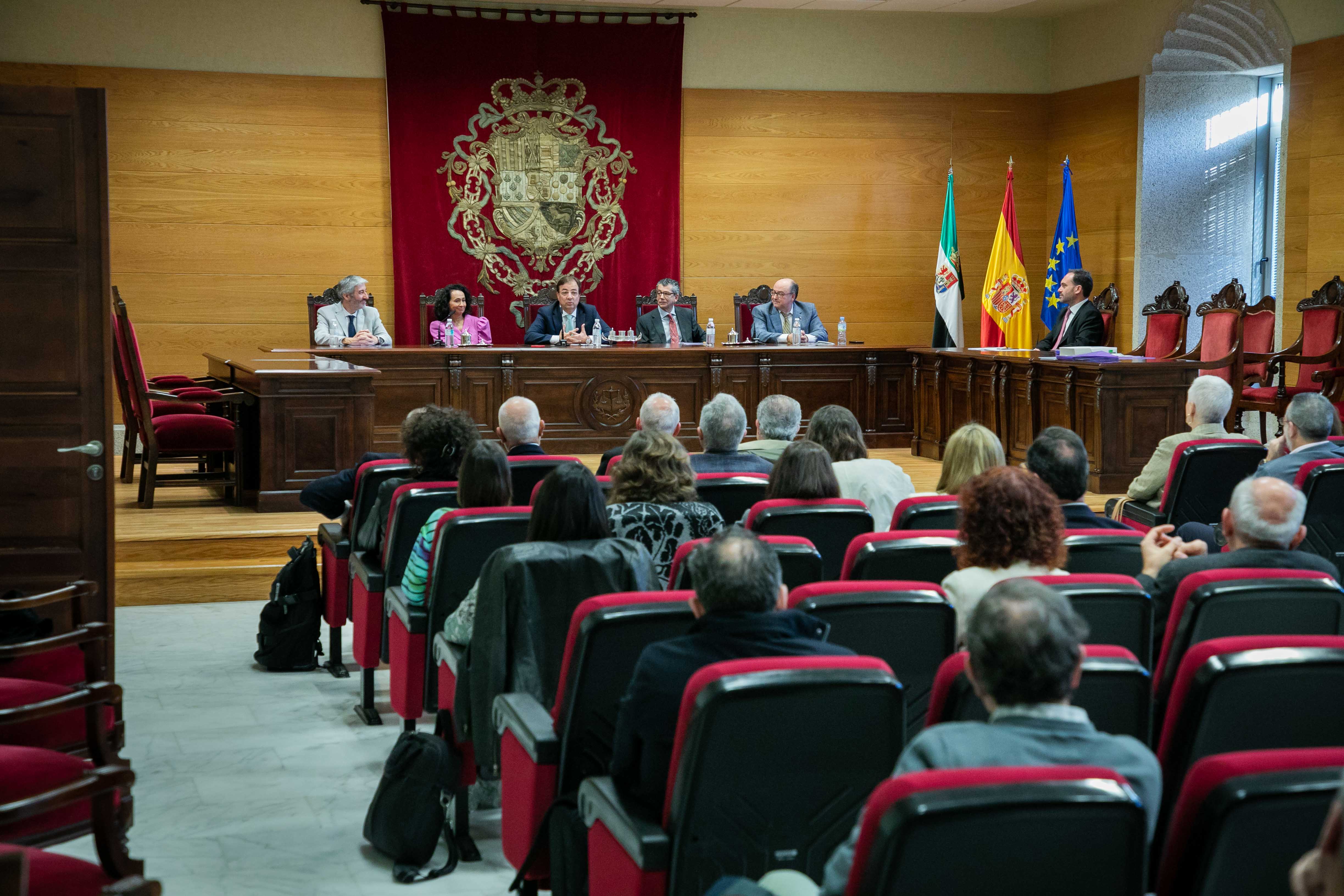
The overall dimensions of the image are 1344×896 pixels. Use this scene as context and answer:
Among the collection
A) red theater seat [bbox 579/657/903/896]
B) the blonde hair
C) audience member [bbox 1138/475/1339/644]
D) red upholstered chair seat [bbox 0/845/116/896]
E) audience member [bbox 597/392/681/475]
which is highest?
audience member [bbox 597/392/681/475]

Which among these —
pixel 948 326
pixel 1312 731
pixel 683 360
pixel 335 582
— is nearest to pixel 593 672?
pixel 1312 731

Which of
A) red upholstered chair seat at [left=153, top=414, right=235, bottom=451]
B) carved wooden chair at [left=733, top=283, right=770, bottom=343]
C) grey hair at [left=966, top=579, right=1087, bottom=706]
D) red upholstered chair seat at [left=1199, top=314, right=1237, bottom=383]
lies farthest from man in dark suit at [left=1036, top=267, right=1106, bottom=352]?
grey hair at [left=966, top=579, right=1087, bottom=706]

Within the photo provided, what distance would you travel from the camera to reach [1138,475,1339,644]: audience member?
9.32 feet

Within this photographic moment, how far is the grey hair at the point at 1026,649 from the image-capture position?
167 centimetres

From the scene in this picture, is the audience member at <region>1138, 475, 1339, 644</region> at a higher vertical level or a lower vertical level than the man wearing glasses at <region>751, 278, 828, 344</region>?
lower

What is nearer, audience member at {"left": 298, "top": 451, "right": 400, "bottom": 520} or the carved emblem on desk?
audience member at {"left": 298, "top": 451, "right": 400, "bottom": 520}

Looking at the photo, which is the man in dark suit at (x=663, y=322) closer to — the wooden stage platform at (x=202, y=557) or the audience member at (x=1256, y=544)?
the wooden stage platform at (x=202, y=557)

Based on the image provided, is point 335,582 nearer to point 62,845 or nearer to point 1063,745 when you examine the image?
point 62,845

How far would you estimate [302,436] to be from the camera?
6.73 meters

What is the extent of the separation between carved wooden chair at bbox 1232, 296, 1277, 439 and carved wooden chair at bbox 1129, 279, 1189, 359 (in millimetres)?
416

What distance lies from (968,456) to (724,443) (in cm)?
91

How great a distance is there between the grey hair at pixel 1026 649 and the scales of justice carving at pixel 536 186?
9.19 meters

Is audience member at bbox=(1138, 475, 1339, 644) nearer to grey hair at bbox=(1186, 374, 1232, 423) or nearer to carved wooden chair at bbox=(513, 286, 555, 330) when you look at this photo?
grey hair at bbox=(1186, 374, 1232, 423)

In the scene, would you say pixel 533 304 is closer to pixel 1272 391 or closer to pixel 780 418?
pixel 1272 391
